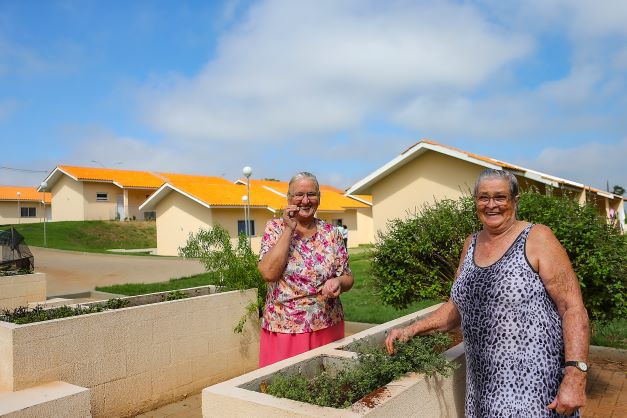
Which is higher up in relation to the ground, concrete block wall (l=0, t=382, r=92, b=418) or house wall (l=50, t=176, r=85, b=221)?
house wall (l=50, t=176, r=85, b=221)

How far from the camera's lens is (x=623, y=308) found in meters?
4.22

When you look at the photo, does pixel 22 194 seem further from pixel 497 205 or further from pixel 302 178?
pixel 497 205

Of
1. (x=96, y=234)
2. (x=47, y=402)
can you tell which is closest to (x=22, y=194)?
(x=96, y=234)

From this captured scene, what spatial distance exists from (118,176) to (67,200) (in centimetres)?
414

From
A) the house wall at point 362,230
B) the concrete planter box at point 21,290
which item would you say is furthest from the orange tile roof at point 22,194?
the concrete planter box at point 21,290

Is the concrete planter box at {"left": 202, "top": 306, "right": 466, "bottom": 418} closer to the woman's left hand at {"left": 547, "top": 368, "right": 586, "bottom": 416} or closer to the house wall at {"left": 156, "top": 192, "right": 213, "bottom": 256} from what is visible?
the woman's left hand at {"left": 547, "top": 368, "right": 586, "bottom": 416}

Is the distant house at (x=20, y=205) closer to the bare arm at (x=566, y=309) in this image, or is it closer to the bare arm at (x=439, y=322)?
the bare arm at (x=439, y=322)

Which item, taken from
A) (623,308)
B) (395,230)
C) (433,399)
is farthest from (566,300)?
(395,230)

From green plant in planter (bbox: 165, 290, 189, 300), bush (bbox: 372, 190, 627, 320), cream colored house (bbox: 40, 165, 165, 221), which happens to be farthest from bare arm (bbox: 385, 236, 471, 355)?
cream colored house (bbox: 40, 165, 165, 221)

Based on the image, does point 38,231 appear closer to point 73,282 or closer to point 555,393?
point 73,282

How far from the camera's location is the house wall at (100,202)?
37000mm

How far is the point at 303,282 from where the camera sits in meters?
3.13

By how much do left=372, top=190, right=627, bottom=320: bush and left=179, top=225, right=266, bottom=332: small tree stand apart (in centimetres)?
140

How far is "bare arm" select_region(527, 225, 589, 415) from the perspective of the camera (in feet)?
6.81
